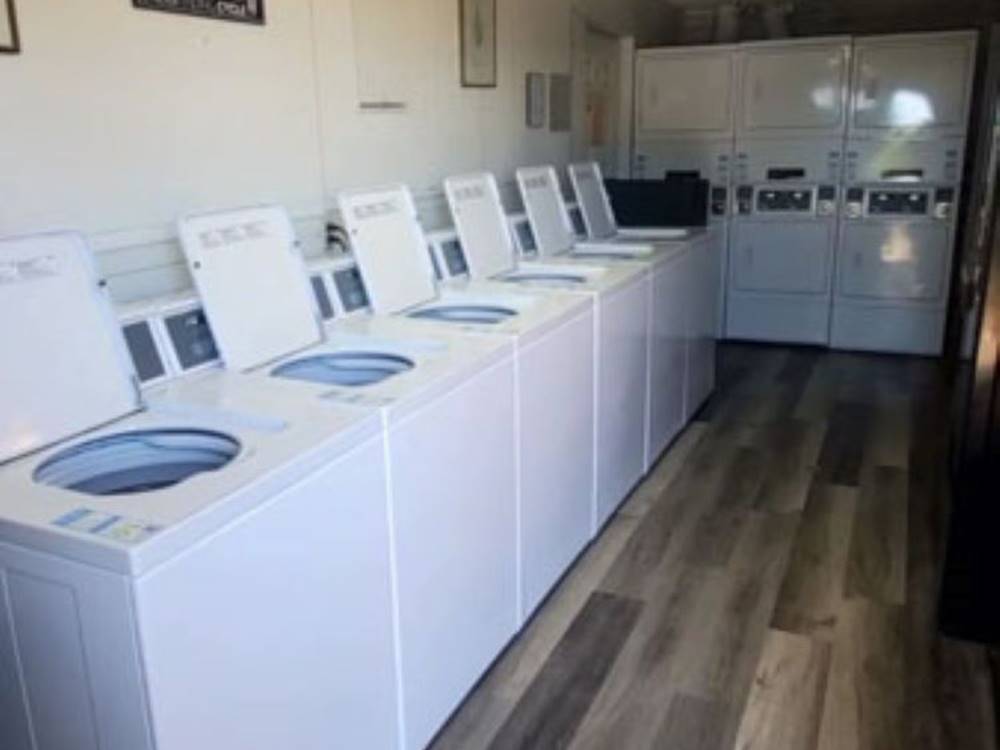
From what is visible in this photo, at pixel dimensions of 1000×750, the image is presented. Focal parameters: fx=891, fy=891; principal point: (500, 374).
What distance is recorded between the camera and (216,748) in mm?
Answer: 1217

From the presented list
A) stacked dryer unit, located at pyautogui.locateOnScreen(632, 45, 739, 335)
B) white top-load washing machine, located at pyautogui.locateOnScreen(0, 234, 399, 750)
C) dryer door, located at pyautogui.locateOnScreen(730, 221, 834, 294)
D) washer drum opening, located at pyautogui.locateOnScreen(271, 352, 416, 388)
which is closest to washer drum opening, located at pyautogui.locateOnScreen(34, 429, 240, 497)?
white top-load washing machine, located at pyautogui.locateOnScreen(0, 234, 399, 750)

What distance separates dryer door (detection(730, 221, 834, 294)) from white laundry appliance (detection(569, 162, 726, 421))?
99 cm

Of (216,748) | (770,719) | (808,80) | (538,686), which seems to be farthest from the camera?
(808,80)

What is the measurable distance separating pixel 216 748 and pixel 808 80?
483 centimetres

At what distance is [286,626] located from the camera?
4.38ft

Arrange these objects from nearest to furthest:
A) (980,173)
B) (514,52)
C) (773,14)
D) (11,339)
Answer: (11,339) < (514,52) < (980,173) < (773,14)

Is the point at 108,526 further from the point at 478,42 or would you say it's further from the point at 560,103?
the point at 560,103

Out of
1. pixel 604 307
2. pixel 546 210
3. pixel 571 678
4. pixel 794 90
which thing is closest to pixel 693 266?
pixel 546 210

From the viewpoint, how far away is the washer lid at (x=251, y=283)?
1860mm

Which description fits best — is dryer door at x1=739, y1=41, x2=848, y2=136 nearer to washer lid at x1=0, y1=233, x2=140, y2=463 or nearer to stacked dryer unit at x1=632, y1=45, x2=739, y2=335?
stacked dryer unit at x1=632, y1=45, x2=739, y2=335

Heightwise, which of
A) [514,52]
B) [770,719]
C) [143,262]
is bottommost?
[770,719]

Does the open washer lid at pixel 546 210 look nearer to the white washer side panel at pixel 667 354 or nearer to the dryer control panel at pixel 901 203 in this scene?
the white washer side panel at pixel 667 354

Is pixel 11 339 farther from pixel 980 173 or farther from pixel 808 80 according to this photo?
pixel 808 80

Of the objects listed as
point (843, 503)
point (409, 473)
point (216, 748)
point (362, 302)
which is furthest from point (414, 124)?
point (216, 748)
